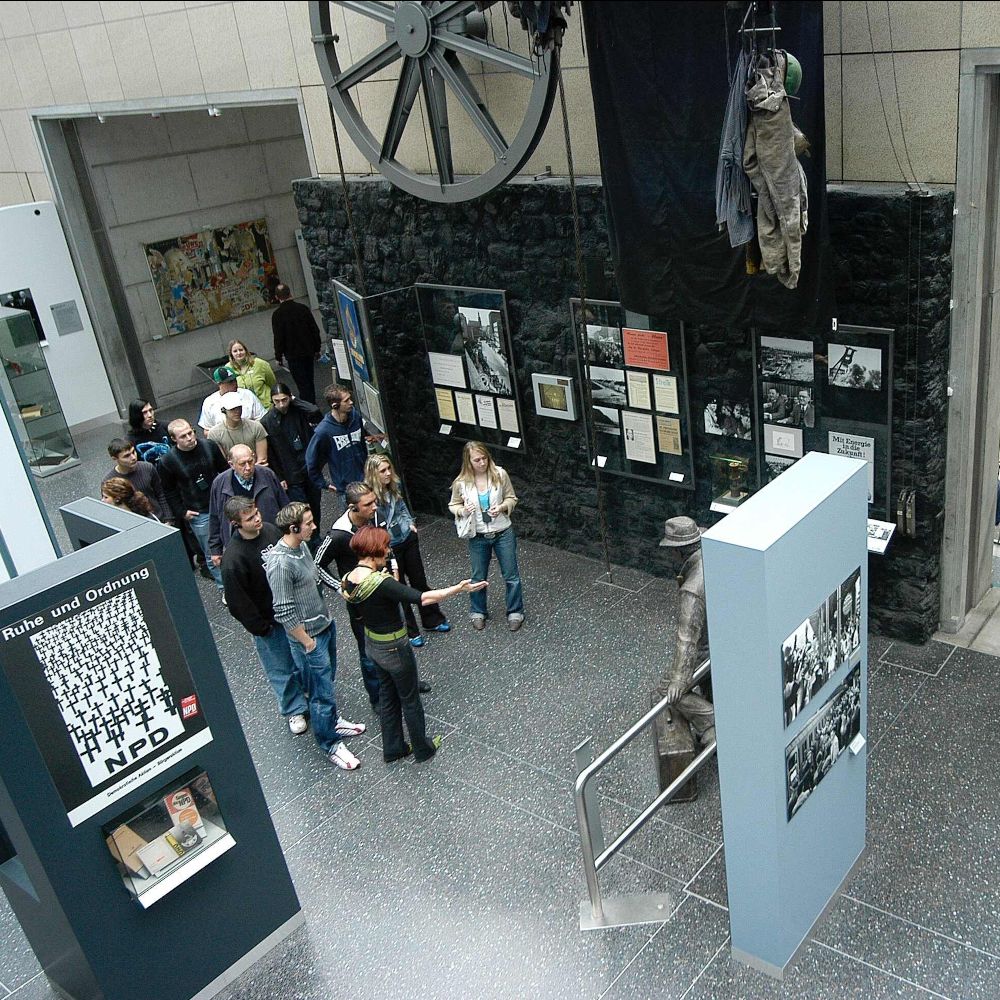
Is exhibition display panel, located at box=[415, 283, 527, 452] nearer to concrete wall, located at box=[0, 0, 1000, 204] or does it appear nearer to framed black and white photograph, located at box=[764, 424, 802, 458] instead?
concrete wall, located at box=[0, 0, 1000, 204]

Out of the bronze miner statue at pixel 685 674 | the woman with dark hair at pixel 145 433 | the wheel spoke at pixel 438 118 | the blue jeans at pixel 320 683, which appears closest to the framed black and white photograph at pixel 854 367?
the bronze miner statue at pixel 685 674

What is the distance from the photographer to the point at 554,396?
26.4ft

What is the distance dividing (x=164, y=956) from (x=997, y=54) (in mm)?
5976

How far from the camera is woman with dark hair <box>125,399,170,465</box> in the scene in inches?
351

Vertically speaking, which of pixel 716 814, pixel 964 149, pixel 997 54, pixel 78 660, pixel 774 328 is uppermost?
pixel 997 54

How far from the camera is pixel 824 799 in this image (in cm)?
460

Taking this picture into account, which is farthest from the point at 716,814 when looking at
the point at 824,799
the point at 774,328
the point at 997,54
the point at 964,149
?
the point at 997,54

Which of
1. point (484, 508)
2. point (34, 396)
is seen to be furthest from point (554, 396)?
point (34, 396)

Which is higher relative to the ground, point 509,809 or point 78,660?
point 78,660

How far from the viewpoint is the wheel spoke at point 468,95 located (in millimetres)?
7141

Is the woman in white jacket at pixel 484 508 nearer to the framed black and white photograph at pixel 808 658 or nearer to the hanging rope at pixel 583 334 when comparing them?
the hanging rope at pixel 583 334

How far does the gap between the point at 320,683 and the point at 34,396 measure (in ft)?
25.2

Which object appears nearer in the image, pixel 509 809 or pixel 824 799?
pixel 824 799

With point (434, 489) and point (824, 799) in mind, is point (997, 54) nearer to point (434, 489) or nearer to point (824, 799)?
point (824, 799)
